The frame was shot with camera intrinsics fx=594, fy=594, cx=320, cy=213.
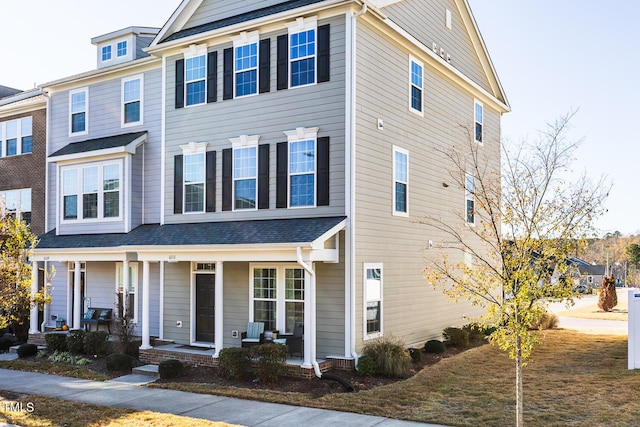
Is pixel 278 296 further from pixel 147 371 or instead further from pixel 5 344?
pixel 5 344

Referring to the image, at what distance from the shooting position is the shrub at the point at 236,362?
13680 mm

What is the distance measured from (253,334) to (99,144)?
8.92 metres

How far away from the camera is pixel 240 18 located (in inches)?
669

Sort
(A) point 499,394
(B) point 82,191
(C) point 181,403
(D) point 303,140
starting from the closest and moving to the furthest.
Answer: (C) point 181,403
(A) point 499,394
(D) point 303,140
(B) point 82,191

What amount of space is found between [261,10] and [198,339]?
9626mm

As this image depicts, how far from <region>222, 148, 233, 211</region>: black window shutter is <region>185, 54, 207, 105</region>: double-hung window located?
1943 mm

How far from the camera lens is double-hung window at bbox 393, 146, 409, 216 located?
653 inches

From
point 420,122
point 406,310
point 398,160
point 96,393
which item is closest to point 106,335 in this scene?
point 96,393

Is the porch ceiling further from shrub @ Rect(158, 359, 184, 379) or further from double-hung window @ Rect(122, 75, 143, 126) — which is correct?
double-hung window @ Rect(122, 75, 143, 126)

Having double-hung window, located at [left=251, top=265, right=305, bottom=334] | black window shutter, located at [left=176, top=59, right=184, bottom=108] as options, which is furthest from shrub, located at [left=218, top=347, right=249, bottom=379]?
black window shutter, located at [left=176, top=59, right=184, bottom=108]

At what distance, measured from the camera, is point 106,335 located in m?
17.2

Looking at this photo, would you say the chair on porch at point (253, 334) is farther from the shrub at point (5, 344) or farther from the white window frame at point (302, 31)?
the shrub at point (5, 344)

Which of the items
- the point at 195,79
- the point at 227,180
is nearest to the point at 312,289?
the point at 227,180

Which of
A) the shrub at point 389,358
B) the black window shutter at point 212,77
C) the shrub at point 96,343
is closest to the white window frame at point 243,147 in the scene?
the black window shutter at point 212,77
